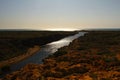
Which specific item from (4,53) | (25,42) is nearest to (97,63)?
(4,53)

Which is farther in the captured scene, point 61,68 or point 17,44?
point 17,44

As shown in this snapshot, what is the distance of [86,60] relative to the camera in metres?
38.1

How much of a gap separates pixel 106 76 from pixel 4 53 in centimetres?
3463

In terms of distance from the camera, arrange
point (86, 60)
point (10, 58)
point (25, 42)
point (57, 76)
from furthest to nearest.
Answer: point (25, 42)
point (10, 58)
point (86, 60)
point (57, 76)

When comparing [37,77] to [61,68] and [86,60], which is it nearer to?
[61,68]

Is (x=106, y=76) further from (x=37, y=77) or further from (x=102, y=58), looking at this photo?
(x=102, y=58)

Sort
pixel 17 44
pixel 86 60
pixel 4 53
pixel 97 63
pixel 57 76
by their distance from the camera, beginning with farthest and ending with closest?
pixel 17 44 → pixel 4 53 → pixel 86 60 → pixel 97 63 → pixel 57 76

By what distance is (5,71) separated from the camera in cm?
3759

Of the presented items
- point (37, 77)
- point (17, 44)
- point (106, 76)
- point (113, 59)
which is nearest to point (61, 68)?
point (37, 77)

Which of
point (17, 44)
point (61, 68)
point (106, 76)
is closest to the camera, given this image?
point (106, 76)

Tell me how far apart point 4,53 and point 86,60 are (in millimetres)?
25096

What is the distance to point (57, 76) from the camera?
28828 millimetres

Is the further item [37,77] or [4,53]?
[4,53]

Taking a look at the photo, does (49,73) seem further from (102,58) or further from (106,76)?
(102,58)
